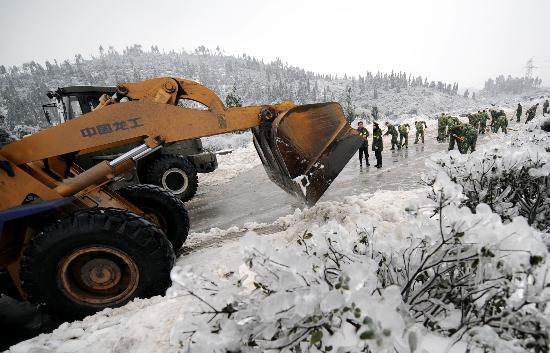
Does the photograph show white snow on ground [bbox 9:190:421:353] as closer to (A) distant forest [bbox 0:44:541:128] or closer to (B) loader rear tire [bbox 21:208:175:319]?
(B) loader rear tire [bbox 21:208:175:319]

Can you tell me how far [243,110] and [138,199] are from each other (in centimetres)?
207

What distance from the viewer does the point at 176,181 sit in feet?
28.0

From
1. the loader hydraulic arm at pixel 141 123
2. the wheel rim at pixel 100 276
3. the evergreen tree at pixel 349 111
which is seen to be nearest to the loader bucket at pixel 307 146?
the loader hydraulic arm at pixel 141 123

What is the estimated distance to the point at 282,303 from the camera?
1010 mm

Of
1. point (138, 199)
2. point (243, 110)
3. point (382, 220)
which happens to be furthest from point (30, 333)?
point (382, 220)

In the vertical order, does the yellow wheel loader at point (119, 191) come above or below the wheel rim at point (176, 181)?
above

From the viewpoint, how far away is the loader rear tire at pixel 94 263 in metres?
3.03

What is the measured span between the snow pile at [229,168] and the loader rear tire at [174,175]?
250 cm

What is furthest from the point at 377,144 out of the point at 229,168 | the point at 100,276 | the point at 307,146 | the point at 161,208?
the point at 100,276

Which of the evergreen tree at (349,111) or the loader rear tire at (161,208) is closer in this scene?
the loader rear tire at (161,208)

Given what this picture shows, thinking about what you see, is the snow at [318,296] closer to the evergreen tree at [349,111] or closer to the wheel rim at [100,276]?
the wheel rim at [100,276]

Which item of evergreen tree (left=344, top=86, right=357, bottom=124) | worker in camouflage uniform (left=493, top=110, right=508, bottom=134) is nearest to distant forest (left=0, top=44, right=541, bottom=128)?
evergreen tree (left=344, top=86, right=357, bottom=124)

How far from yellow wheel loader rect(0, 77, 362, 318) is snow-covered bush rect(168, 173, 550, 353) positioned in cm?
228

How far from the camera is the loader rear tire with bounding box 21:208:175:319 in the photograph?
9.95 feet
